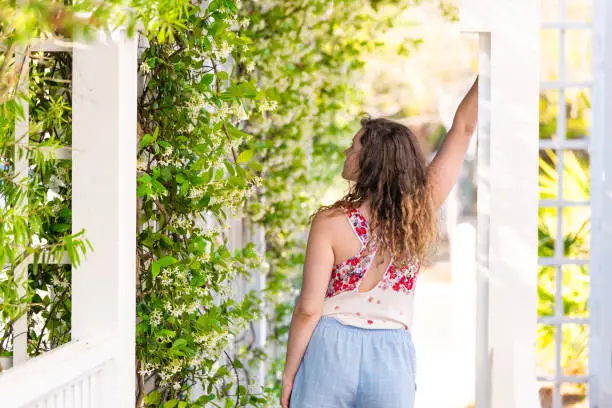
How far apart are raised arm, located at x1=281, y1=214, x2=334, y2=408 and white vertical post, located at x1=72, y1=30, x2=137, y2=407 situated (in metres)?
0.76

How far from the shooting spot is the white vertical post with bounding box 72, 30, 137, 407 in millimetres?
2066

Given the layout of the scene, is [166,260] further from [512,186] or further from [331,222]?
[512,186]

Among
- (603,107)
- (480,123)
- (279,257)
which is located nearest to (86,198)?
(480,123)

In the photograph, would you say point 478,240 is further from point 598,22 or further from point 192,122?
point 598,22

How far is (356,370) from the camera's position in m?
2.74

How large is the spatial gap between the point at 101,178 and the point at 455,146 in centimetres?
119

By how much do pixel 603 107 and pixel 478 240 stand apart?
1.31 metres

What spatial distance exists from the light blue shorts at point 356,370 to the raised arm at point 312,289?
0.14ft

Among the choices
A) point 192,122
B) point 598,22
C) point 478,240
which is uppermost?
point 598,22

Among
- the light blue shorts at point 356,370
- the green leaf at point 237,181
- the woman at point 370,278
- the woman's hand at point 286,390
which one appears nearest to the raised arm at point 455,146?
the woman at point 370,278

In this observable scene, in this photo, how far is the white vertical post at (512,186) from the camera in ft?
8.61

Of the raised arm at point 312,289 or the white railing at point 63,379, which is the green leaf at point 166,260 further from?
the raised arm at point 312,289

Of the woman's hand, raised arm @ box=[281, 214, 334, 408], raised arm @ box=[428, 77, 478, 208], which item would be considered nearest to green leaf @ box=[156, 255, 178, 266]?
raised arm @ box=[281, 214, 334, 408]

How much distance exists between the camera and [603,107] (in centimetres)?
373
